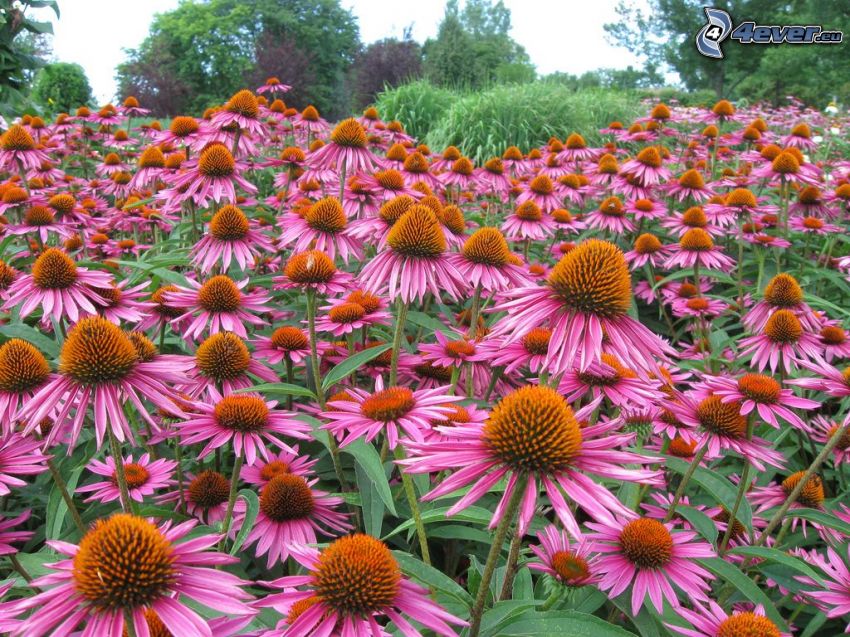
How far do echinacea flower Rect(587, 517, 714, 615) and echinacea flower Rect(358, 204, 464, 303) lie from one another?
2.55 ft

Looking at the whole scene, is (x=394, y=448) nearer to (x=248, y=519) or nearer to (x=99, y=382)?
(x=248, y=519)

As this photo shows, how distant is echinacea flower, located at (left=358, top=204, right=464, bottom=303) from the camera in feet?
5.81

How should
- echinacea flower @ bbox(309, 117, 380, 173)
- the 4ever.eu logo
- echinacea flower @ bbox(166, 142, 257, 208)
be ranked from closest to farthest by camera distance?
echinacea flower @ bbox(166, 142, 257, 208), echinacea flower @ bbox(309, 117, 380, 173), the 4ever.eu logo

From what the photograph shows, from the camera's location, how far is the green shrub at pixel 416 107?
10.8 metres

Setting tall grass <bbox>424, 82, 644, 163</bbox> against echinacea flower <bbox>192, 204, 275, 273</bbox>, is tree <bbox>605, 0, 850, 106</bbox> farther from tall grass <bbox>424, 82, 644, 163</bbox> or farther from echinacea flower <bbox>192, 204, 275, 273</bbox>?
echinacea flower <bbox>192, 204, 275, 273</bbox>

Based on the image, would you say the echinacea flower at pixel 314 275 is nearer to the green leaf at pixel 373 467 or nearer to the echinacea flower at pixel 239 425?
the echinacea flower at pixel 239 425

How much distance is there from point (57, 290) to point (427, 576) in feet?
5.00

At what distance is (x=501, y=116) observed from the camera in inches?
367

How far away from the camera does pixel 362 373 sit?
2.28m

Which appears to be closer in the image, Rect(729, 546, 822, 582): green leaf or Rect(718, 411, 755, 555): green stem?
Rect(729, 546, 822, 582): green leaf

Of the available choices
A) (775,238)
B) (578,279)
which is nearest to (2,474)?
(578,279)

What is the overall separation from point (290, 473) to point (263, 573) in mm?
301

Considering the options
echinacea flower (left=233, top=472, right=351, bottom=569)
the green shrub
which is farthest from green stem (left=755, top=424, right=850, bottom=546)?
the green shrub

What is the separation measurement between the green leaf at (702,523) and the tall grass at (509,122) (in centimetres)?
728
